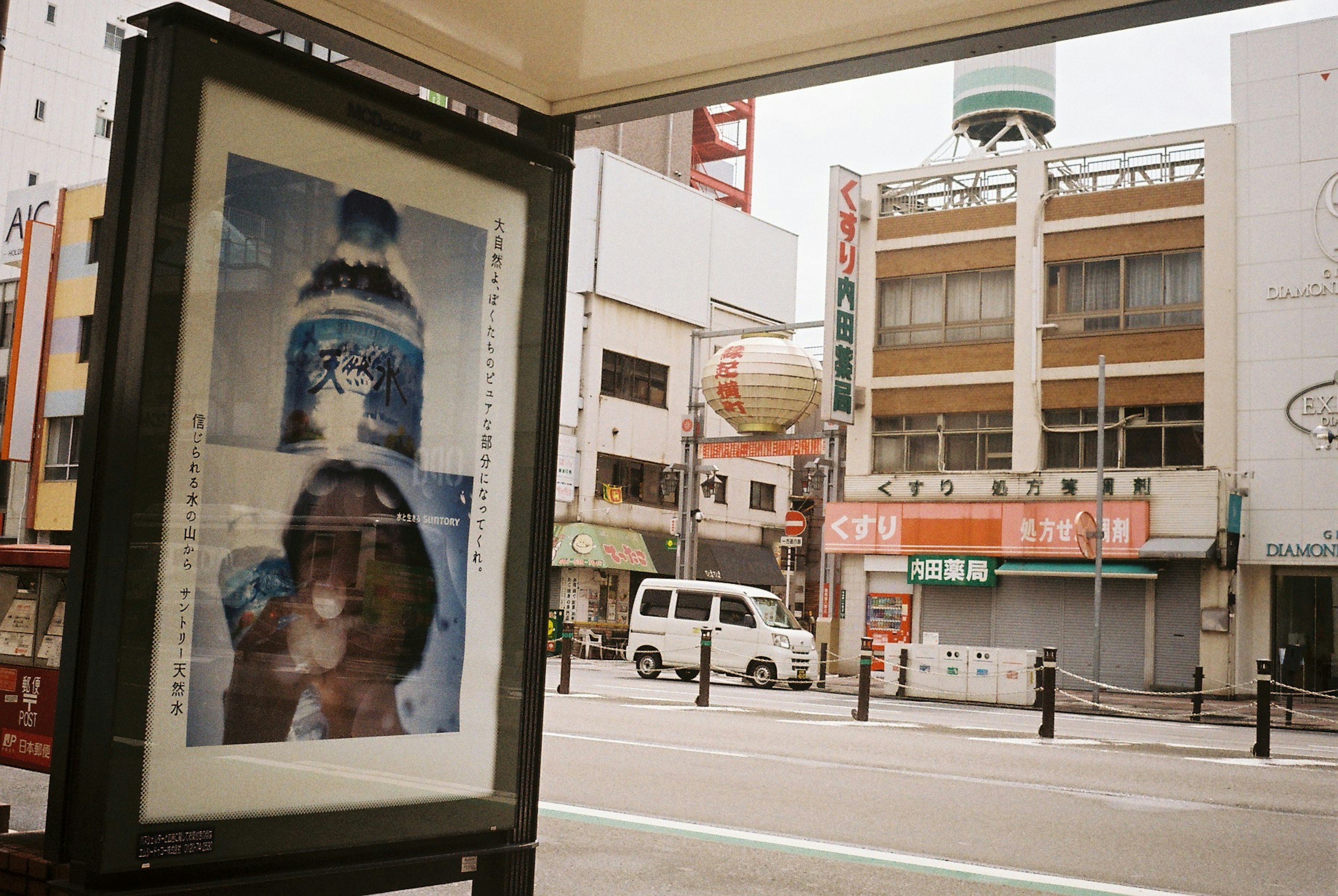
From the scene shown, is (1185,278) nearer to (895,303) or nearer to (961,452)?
(961,452)

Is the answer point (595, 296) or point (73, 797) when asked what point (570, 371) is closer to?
point (595, 296)

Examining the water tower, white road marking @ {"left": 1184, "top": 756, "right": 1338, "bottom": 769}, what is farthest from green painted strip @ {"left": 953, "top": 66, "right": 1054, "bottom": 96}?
white road marking @ {"left": 1184, "top": 756, "right": 1338, "bottom": 769}

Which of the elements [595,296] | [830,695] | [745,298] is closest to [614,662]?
[830,695]

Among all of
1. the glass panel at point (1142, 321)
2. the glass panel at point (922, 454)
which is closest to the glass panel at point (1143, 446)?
the glass panel at point (1142, 321)

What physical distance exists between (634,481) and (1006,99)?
59.0 ft

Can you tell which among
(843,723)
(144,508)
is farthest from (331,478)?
(843,723)

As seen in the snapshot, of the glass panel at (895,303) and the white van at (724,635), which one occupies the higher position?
the glass panel at (895,303)

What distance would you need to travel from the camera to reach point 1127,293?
31.8 metres

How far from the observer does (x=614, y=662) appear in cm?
3478

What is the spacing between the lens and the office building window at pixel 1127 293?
102 ft

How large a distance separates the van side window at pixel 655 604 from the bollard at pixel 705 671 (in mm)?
7921

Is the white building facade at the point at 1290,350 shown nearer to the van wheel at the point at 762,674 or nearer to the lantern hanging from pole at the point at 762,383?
the lantern hanging from pole at the point at 762,383

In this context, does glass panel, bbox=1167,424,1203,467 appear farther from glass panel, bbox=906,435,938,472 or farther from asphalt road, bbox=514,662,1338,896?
asphalt road, bbox=514,662,1338,896

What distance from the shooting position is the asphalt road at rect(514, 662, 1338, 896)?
6621mm
